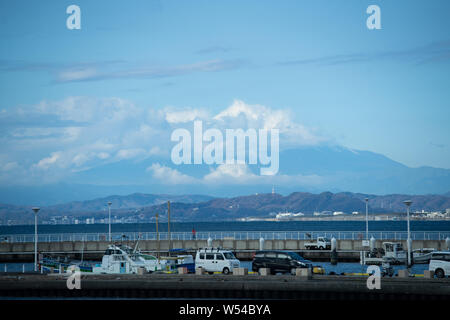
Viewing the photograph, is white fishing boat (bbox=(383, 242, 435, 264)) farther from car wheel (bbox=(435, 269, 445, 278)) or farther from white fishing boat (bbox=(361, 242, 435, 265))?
car wheel (bbox=(435, 269, 445, 278))

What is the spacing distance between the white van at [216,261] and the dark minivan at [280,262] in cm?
175

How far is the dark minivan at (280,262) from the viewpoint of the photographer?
171 feet

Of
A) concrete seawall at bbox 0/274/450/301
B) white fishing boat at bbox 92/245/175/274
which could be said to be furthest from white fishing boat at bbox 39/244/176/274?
concrete seawall at bbox 0/274/450/301

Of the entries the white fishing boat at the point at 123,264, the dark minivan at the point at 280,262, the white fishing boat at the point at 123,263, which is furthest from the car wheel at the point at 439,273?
the white fishing boat at the point at 123,263

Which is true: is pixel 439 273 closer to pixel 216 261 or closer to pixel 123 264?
pixel 216 261

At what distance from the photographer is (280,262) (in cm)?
5303

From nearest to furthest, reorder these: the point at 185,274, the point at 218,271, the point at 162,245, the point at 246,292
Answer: the point at 246,292 < the point at 185,274 < the point at 218,271 < the point at 162,245

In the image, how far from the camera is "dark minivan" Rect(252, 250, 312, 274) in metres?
52.0

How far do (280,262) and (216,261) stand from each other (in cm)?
511

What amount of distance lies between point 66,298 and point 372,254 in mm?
34373

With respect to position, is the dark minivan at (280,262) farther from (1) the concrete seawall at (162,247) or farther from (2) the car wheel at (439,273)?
(1) the concrete seawall at (162,247)
